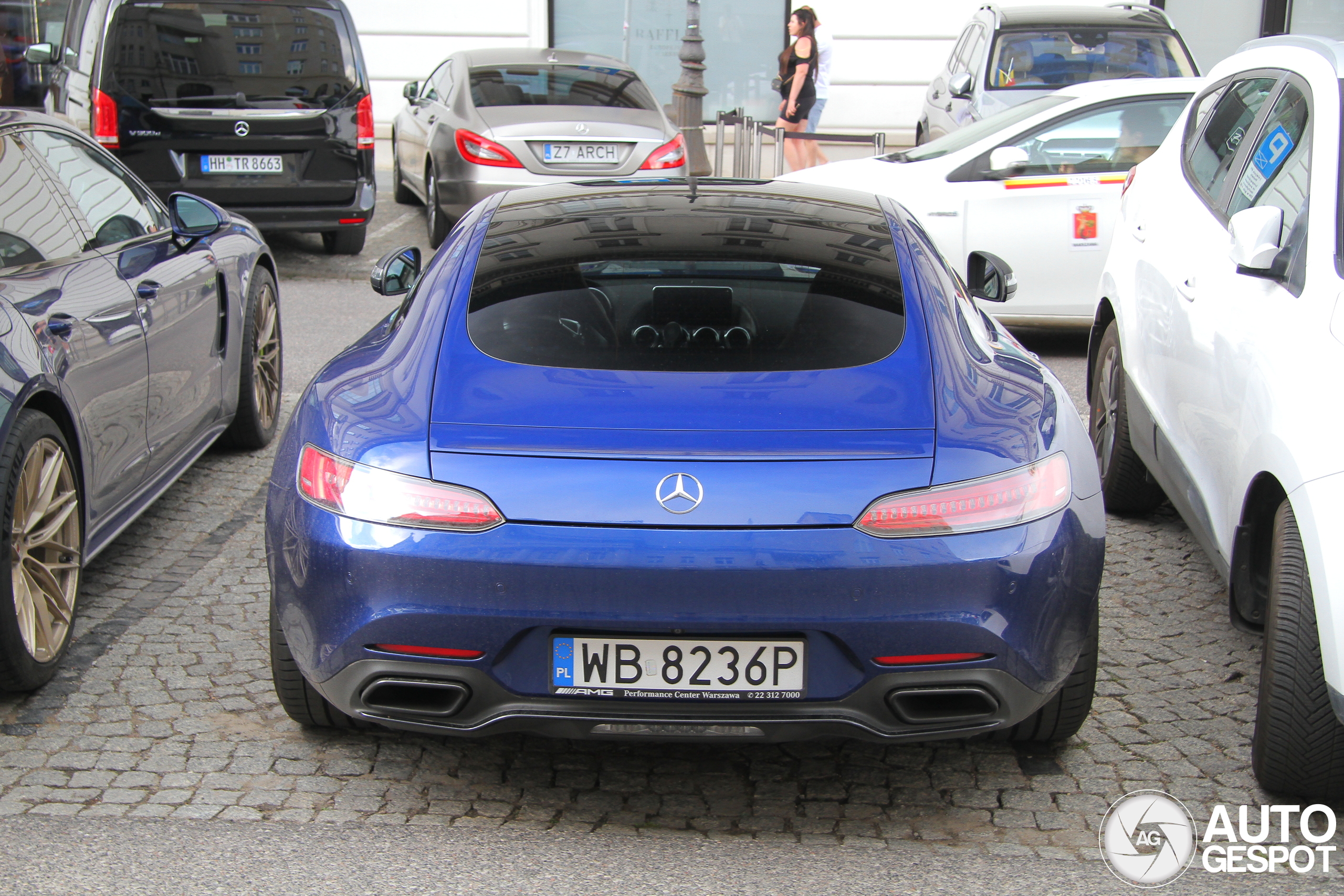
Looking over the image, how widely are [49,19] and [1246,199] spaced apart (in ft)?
34.6

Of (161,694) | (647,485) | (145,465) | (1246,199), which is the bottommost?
(161,694)

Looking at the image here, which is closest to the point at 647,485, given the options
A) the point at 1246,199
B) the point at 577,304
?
the point at 577,304

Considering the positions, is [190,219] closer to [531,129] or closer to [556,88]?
[531,129]

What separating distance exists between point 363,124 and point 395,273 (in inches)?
248

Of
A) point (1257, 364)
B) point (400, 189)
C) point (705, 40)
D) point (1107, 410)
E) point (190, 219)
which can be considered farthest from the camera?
point (705, 40)

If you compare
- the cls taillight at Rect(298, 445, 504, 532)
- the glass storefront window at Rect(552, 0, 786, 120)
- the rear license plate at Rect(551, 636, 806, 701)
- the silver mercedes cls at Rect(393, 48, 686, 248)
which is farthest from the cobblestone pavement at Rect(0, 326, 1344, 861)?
the glass storefront window at Rect(552, 0, 786, 120)

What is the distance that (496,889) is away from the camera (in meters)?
2.86

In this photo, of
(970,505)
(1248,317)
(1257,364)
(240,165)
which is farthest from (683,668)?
(240,165)

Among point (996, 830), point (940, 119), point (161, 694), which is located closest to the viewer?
point (996, 830)

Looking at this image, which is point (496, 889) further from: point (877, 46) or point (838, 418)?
point (877, 46)

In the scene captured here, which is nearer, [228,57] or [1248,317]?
[1248,317]

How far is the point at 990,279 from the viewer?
4535mm

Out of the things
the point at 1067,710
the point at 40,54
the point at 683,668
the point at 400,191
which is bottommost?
the point at 400,191

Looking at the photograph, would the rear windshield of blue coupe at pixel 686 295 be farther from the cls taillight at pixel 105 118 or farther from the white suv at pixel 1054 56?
the white suv at pixel 1054 56
